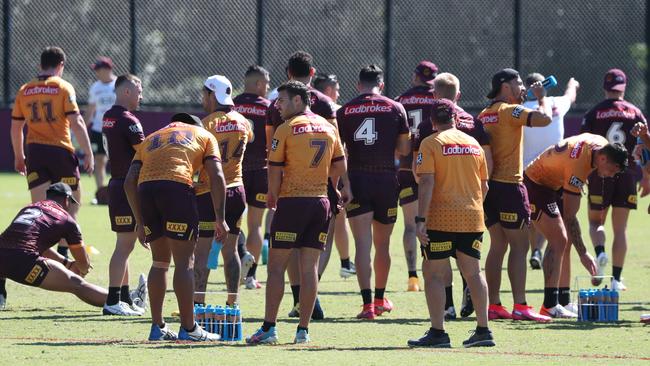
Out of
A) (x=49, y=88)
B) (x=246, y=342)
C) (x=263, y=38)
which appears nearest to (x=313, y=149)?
(x=246, y=342)

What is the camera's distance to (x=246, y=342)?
10.5 m

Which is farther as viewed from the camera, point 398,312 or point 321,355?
point 398,312

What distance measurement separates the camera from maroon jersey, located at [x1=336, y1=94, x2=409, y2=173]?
12.5 m

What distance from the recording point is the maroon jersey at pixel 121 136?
39.2ft

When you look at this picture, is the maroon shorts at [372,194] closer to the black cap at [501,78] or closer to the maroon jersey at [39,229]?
the black cap at [501,78]

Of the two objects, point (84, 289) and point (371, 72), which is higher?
point (371, 72)

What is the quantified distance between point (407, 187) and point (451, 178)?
12.7 ft

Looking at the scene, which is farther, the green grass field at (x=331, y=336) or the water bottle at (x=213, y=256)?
the water bottle at (x=213, y=256)

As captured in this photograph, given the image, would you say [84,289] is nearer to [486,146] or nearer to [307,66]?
[307,66]

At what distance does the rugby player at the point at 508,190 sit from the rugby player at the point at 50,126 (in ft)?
14.6

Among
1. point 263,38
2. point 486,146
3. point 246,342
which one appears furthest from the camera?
point 263,38

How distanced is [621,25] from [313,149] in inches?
829

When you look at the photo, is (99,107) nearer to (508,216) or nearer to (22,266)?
(22,266)

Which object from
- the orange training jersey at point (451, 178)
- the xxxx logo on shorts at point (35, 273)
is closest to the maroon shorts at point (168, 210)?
the xxxx logo on shorts at point (35, 273)
